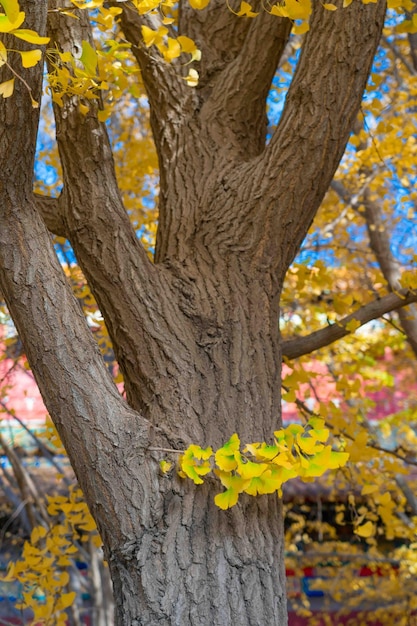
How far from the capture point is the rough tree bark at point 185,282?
1.72 meters

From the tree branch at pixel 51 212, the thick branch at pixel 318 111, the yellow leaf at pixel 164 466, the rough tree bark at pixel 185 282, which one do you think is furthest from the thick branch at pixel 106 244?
the thick branch at pixel 318 111

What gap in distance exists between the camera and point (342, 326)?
2.48m

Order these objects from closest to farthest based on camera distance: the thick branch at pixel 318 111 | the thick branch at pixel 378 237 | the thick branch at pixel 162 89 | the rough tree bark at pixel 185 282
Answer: the rough tree bark at pixel 185 282
the thick branch at pixel 318 111
the thick branch at pixel 162 89
the thick branch at pixel 378 237

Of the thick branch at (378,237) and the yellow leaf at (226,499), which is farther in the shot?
the thick branch at (378,237)

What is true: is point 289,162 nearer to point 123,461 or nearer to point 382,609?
point 123,461

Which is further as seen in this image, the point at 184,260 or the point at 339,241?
the point at 339,241

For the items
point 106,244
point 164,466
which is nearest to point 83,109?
point 106,244

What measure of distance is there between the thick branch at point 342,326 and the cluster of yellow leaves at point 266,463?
33.7 inches

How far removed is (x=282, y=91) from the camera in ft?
13.5

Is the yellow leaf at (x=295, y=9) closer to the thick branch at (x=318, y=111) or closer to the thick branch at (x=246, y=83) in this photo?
the thick branch at (x=318, y=111)

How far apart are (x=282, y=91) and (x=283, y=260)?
7.48 feet

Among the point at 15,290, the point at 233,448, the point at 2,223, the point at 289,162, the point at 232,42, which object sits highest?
the point at 232,42

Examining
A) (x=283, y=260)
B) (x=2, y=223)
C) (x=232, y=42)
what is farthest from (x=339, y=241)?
(x=2, y=223)

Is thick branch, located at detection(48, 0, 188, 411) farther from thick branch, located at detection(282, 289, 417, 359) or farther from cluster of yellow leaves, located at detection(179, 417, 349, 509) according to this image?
thick branch, located at detection(282, 289, 417, 359)
